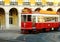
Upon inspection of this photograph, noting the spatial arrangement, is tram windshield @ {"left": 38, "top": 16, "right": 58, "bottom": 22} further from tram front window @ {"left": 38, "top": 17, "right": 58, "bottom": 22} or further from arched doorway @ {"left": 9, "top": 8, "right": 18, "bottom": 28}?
arched doorway @ {"left": 9, "top": 8, "right": 18, "bottom": 28}

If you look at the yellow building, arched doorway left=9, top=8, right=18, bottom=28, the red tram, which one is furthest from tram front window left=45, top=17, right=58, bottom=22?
arched doorway left=9, top=8, right=18, bottom=28

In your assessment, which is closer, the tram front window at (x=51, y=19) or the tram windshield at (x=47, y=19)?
the tram windshield at (x=47, y=19)

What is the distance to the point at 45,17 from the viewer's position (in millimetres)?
42375

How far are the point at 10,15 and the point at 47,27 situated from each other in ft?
45.1

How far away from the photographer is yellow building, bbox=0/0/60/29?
51875 millimetres

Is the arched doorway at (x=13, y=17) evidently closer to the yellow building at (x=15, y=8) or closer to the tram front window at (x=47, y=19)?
the yellow building at (x=15, y=8)

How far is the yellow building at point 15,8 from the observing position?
51.9 meters

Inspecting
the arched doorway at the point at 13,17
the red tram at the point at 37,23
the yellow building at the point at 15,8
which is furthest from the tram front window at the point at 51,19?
the arched doorway at the point at 13,17

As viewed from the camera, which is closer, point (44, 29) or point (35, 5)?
point (44, 29)

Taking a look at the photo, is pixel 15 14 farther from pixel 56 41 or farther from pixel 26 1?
pixel 56 41

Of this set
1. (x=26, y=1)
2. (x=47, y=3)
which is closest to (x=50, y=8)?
(x=47, y=3)

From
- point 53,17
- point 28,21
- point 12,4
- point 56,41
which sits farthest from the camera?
point 12,4

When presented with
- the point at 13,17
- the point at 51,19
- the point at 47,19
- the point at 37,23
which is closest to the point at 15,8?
the point at 13,17

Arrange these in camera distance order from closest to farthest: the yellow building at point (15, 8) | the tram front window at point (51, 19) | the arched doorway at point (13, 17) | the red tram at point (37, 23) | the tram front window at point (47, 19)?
1. the red tram at point (37, 23)
2. the tram front window at point (47, 19)
3. the tram front window at point (51, 19)
4. the yellow building at point (15, 8)
5. the arched doorway at point (13, 17)
